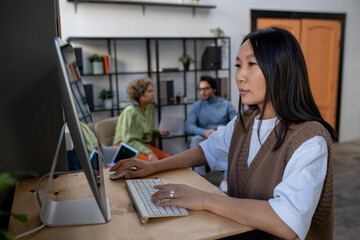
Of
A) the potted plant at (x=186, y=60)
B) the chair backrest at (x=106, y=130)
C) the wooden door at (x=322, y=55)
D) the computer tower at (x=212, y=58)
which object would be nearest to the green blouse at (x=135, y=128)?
the chair backrest at (x=106, y=130)

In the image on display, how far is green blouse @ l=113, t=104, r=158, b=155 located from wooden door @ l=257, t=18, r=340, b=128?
10.5ft

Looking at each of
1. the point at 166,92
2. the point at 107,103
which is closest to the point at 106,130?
the point at 107,103

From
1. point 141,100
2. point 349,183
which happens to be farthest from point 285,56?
point 349,183

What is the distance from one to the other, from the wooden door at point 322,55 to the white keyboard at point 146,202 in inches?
190

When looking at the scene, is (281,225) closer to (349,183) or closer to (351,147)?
(349,183)

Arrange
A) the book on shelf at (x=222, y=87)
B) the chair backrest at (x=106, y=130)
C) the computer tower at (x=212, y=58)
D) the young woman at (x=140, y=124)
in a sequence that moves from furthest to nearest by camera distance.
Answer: the book on shelf at (x=222, y=87)
the computer tower at (x=212, y=58)
the chair backrest at (x=106, y=130)
the young woman at (x=140, y=124)

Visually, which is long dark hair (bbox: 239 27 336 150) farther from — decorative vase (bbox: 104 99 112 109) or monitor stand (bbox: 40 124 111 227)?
decorative vase (bbox: 104 99 112 109)

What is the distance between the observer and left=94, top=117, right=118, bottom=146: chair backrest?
3.41 metres

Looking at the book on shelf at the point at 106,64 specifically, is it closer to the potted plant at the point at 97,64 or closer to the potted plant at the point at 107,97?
the potted plant at the point at 97,64

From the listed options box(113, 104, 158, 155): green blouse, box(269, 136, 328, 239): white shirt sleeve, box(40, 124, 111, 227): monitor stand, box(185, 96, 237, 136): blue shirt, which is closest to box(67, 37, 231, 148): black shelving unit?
box(185, 96, 237, 136): blue shirt

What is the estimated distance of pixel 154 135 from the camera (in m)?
3.77

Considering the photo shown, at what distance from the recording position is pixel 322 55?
564 cm

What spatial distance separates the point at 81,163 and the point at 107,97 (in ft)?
11.0

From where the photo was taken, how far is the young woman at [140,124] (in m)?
→ 3.28
